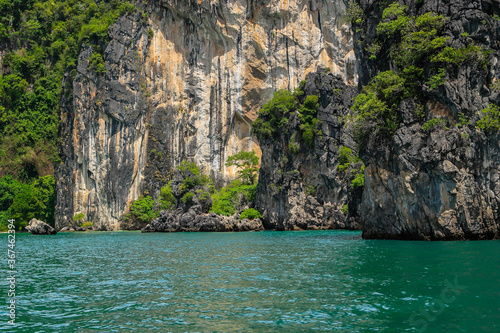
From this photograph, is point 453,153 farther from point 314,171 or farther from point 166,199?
point 166,199

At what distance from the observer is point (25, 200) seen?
57.7 meters

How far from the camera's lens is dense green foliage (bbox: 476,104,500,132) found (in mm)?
22469

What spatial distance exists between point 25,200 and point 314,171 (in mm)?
37100

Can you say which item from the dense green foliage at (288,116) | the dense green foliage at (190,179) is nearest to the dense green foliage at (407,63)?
the dense green foliage at (288,116)

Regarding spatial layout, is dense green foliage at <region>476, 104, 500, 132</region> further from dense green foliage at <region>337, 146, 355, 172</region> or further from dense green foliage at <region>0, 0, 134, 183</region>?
dense green foliage at <region>0, 0, 134, 183</region>

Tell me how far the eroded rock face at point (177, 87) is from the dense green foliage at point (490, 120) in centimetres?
3900

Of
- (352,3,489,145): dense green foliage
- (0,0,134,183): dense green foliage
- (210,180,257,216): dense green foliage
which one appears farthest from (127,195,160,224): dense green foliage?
(352,3,489,145): dense green foliage

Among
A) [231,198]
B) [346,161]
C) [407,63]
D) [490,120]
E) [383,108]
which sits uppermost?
[407,63]

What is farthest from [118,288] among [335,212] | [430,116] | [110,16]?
[110,16]

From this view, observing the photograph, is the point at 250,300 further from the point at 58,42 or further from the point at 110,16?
the point at 58,42

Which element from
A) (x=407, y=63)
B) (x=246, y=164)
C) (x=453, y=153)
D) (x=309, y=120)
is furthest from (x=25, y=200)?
(x=453, y=153)

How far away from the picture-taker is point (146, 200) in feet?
191

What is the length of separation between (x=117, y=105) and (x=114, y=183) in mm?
10262

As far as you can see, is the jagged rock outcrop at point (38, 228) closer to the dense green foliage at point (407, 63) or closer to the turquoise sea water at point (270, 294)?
the turquoise sea water at point (270, 294)
